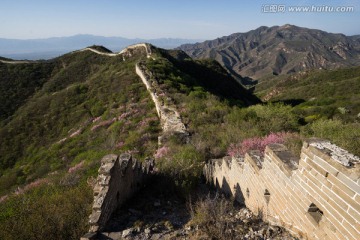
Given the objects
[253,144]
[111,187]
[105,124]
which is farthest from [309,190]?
[105,124]

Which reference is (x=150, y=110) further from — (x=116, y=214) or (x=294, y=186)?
(x=294, y=186)

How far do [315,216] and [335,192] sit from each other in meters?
0.64

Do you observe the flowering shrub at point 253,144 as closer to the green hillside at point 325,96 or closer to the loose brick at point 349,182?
the loose brick at point 349,182

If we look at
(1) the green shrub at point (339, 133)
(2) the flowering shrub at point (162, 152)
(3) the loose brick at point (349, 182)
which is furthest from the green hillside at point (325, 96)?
(3) the loose brick at point (349, 182)

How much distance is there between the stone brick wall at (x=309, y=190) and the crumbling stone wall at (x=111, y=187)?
2.88 meters

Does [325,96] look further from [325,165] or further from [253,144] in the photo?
[325,165]

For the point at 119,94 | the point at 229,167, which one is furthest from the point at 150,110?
the point at 229,167

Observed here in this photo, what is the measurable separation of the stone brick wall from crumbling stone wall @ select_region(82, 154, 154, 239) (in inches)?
113

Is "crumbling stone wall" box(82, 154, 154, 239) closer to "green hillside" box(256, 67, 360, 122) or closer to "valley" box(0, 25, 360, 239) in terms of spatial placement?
"valley" box(0, 25, 360, 239)

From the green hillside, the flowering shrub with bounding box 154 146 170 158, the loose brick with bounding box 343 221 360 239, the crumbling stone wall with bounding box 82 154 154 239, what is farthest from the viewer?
the green hillside

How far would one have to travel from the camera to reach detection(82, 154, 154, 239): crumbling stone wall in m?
4.81

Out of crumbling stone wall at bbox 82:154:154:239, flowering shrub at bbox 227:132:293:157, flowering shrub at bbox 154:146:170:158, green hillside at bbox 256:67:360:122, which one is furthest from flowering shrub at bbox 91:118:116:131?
green hillside at bbox 256:67:360:122

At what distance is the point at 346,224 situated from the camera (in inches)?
123

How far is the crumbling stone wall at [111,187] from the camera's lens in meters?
4.81
